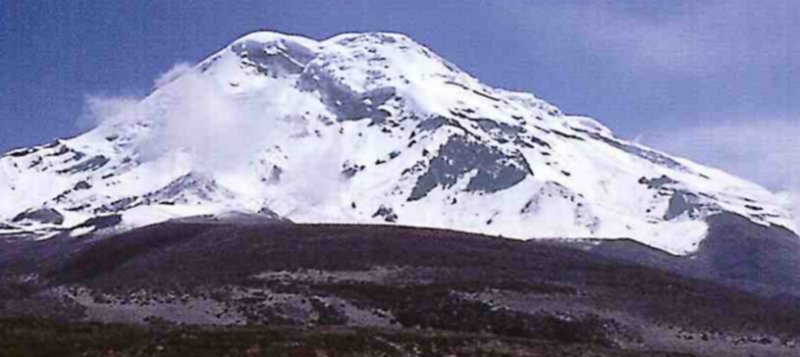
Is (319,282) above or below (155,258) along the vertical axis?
below

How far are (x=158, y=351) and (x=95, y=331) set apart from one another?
736 centimetres

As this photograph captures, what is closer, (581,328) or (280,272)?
(581,328)

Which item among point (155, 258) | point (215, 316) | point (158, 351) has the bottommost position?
point (158, 351)

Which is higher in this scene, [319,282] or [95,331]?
[319,282]

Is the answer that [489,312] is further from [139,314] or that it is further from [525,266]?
[525,266]

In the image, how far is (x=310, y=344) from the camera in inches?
2128

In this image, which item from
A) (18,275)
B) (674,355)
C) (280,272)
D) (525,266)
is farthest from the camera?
(18,275)

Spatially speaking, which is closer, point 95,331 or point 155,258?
point 95,331

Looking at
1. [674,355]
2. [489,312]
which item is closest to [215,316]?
[489,312]

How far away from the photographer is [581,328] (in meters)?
82.4

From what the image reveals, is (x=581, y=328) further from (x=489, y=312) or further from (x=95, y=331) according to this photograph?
(x=95, y=331)

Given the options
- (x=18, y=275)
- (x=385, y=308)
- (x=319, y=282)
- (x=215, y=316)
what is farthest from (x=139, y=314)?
(x=18, y=275)

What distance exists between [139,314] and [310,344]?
105 ft

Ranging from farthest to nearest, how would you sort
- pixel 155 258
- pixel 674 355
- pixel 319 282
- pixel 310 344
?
pixel 155 258 → pixel 319 282 → pixel 674 355 → pixel 310 344
